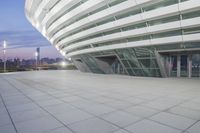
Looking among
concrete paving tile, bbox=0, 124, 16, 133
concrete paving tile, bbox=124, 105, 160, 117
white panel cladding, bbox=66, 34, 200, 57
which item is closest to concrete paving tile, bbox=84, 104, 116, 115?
concrete paving tile, bbox=124, 105, 160, 117

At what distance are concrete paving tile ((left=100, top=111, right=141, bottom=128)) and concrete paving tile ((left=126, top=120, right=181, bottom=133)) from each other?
265mm

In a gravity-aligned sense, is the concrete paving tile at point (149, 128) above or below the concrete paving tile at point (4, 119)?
above

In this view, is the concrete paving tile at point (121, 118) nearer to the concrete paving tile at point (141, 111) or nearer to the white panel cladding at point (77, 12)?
the concrete paving tile at point (141, 111)

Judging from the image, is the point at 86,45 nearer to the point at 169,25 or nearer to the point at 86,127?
the point at 169,25

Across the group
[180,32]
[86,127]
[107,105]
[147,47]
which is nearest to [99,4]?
[147,47]

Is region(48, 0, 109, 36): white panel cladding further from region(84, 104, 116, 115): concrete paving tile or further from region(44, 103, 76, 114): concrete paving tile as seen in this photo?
region(84, 104, 116, 115): concrete paving tile

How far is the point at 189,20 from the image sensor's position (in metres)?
15.0

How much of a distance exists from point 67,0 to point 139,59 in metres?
13.2

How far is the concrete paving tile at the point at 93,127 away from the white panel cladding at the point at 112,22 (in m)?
14.0

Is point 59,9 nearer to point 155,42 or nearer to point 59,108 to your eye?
point 155,42

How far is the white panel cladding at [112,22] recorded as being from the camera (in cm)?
1553

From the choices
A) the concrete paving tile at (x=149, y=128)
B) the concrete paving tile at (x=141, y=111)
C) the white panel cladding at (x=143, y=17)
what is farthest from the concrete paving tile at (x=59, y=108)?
the white panel cladding at (x=143, y=17)

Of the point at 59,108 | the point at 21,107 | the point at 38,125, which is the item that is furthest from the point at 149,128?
the point at 21,107

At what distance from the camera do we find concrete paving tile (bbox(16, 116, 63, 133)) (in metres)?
4.27
